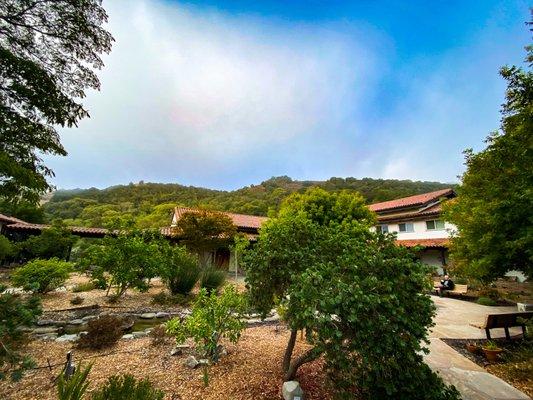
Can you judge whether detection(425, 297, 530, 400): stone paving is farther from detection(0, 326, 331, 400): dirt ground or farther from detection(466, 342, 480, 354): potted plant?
detection(0, 326, 331, 400): dirt ground

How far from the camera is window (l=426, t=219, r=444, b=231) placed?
2088 centimetres

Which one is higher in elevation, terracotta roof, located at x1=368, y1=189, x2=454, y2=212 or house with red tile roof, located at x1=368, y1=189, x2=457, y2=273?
terracotta roof, located at x1=368, y1=189, x2=454, y2=212

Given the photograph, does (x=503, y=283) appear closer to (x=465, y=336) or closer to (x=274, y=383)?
(x=465, y=336)

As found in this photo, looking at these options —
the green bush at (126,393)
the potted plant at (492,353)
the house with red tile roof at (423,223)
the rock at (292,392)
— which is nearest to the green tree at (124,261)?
the green bush at (126,393)

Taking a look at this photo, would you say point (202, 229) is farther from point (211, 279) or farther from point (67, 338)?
point (67, 338)

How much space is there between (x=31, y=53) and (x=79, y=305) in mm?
7252

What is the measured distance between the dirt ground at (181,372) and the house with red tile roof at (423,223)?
17.9 meters

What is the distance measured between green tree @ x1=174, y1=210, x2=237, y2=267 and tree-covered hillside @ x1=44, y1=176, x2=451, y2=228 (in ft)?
63.2

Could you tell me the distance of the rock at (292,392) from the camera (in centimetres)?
309

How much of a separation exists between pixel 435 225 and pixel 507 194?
1777 centimetres

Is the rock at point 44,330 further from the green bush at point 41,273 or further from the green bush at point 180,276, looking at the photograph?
the green bush at point 180,276

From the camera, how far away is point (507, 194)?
5988 mm

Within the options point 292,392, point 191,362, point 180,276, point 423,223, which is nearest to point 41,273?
point 180,276

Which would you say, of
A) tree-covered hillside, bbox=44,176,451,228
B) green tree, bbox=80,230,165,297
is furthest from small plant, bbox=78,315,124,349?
tree-covered hillside, bbox=44,176,451,228
